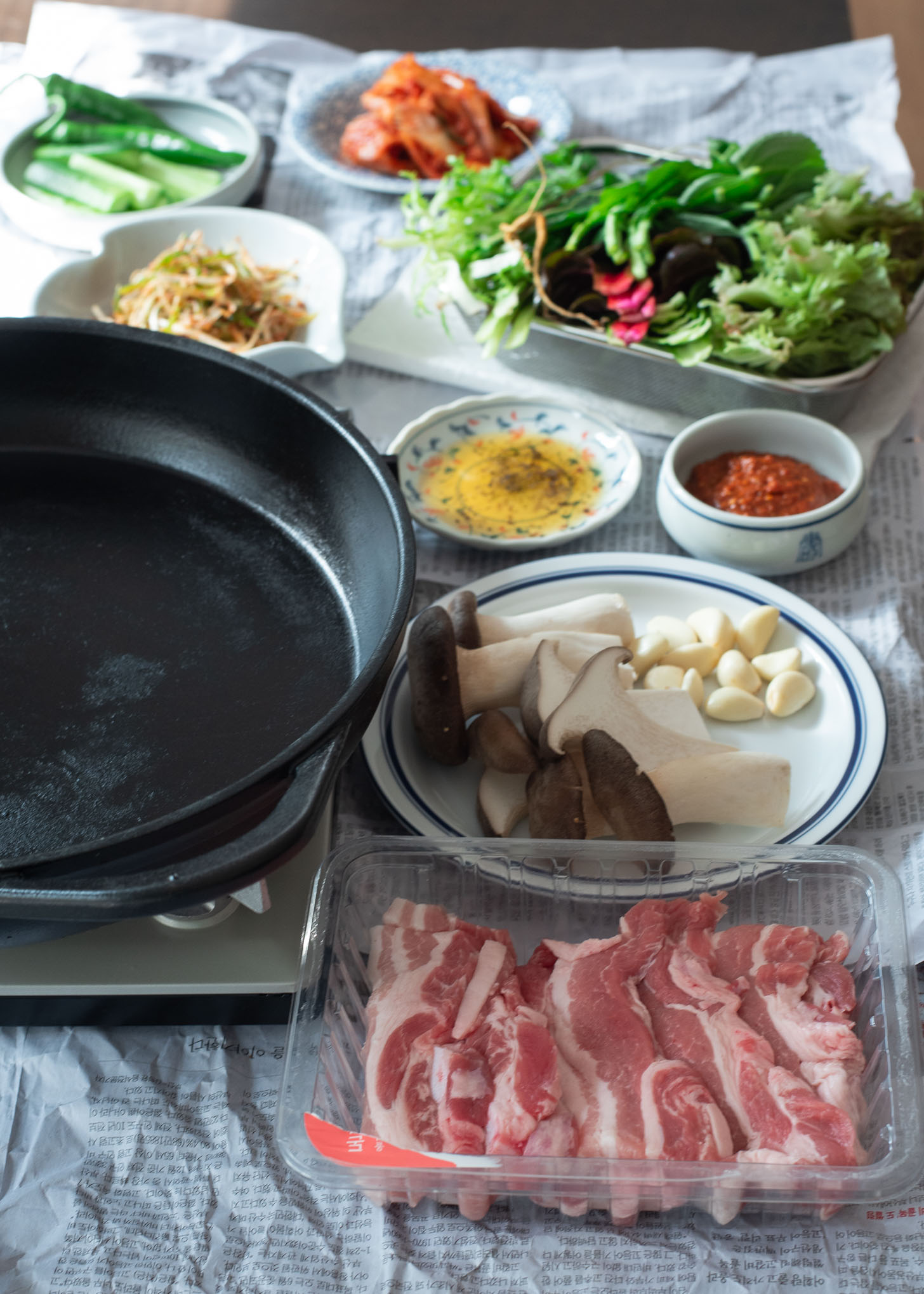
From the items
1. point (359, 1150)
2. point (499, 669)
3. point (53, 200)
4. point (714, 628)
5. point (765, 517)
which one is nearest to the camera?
point (359, 1150)

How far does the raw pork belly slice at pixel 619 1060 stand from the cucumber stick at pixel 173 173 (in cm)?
161

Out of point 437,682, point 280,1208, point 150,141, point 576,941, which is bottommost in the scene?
point 280,1208

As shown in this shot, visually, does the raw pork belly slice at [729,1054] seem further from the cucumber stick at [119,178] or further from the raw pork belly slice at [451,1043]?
the cucumber stick at [119,178]

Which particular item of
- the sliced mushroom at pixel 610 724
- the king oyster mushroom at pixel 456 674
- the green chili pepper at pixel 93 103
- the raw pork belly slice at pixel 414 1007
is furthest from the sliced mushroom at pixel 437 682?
the green chili pepper at pixel 93 103

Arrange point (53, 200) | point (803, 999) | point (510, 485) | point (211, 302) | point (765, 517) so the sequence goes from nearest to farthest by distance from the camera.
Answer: point (803, 999)
point (765, 517)
point (510, 485)
point (211, 302)
point (53, 200)

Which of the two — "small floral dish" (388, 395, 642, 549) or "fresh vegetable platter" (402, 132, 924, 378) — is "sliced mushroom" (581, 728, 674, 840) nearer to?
"small floral dish" (388, 395, 642, 549)

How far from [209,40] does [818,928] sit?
2.29 meters

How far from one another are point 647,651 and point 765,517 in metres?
0.28

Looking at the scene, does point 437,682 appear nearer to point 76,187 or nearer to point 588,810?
point 588,810

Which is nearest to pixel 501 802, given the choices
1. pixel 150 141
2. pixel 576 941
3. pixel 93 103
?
pixel 576 941

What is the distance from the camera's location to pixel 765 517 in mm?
1343

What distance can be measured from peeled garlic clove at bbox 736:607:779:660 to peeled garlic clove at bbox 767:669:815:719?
2.4 inches

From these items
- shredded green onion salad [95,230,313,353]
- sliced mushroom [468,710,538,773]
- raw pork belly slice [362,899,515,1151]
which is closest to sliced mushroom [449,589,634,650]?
sliced mushroom [468,710,538,773]

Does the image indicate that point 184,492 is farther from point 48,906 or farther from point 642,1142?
point 642,1142
